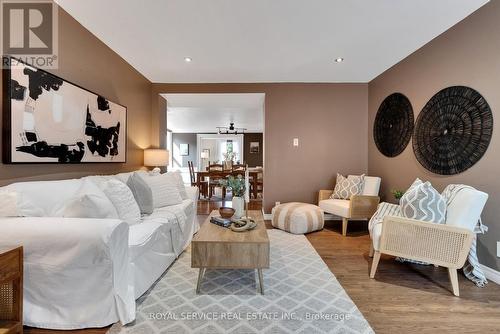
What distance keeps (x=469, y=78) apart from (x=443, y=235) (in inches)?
61.7

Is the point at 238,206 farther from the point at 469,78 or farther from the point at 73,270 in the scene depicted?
the point at 469,78

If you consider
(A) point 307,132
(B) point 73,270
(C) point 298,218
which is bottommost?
(C) point 298,218

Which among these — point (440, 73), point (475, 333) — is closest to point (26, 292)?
point (475, 333)

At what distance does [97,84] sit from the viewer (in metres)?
2.78

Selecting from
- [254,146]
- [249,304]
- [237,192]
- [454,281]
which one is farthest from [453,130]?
[254,146]

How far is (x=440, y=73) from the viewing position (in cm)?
276

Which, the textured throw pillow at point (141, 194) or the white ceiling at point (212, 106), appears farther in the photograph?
the white ceiling at point (212, 106)

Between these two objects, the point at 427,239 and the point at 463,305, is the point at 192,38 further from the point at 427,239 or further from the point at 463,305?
the point at 463,305

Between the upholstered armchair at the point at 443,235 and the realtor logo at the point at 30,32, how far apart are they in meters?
3.24

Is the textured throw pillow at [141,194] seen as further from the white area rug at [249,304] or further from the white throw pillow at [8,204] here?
the white throw pillow at [8,204]

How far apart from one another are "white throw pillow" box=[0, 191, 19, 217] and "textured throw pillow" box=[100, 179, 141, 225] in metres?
0.56

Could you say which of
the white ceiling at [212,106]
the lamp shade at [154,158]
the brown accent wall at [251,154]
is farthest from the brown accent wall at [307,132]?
the brown accent wall at [251,154]

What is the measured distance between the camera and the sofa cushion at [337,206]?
3.48m

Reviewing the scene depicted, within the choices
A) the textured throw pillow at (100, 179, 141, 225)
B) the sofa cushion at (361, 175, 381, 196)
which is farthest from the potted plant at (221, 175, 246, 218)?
the sofa cushion at (361, 175, 381, 196)
